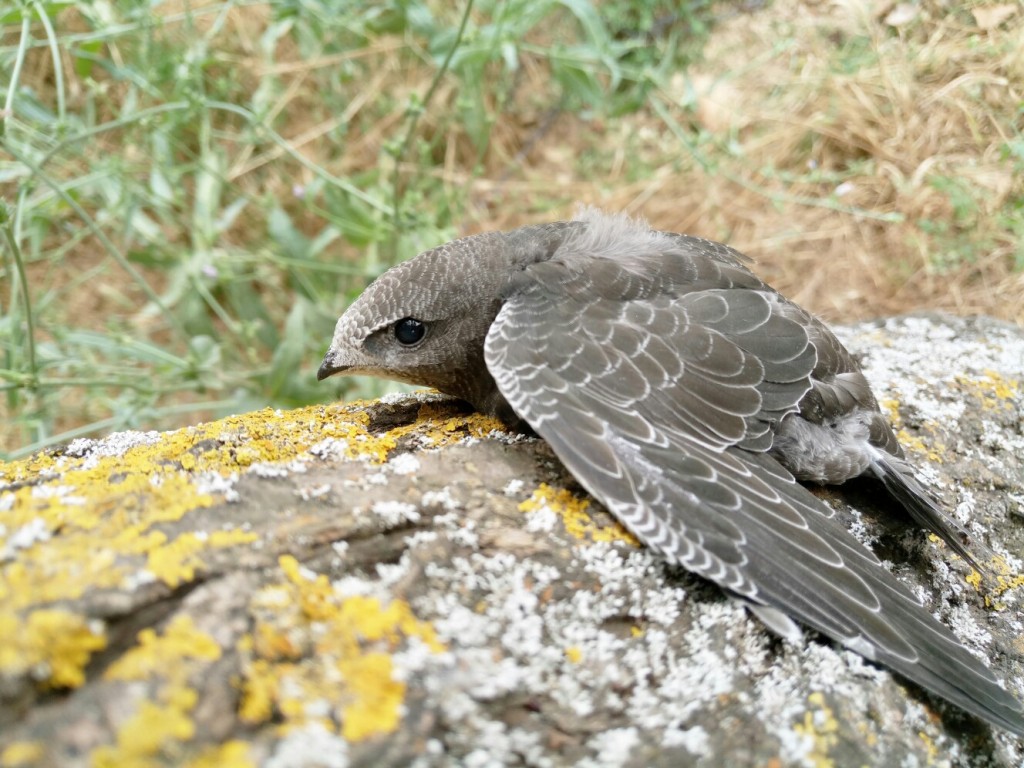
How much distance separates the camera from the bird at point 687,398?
1.74m

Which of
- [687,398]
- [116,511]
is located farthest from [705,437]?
[116,511]

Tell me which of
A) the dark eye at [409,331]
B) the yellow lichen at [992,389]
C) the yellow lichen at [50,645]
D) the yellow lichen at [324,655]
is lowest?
the yellow lichen at [992,389]

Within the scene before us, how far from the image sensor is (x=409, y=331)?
2.43 meters

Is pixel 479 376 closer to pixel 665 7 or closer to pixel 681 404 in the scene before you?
pixel 681 404

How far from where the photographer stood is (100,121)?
5.11 metres

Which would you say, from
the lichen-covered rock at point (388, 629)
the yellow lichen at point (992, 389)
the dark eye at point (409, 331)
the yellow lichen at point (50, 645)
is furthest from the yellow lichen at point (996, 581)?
the yellow lichen at point (50, 645)

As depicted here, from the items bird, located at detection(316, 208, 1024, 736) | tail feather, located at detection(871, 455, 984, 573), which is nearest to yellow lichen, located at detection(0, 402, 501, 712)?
bird, located at detection(316, 208, 1024, 736)

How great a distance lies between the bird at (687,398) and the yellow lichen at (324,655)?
0.65 m

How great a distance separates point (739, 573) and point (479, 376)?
1078 millimetres

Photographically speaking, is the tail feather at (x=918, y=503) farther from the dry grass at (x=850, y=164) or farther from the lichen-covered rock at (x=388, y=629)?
the dry grass at (x=850, y=164)

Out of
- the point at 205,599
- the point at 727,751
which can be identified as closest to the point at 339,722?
the point at 205,599

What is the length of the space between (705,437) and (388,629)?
105cm

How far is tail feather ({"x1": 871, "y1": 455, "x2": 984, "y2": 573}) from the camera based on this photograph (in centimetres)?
215

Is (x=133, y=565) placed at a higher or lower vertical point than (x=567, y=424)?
higher
